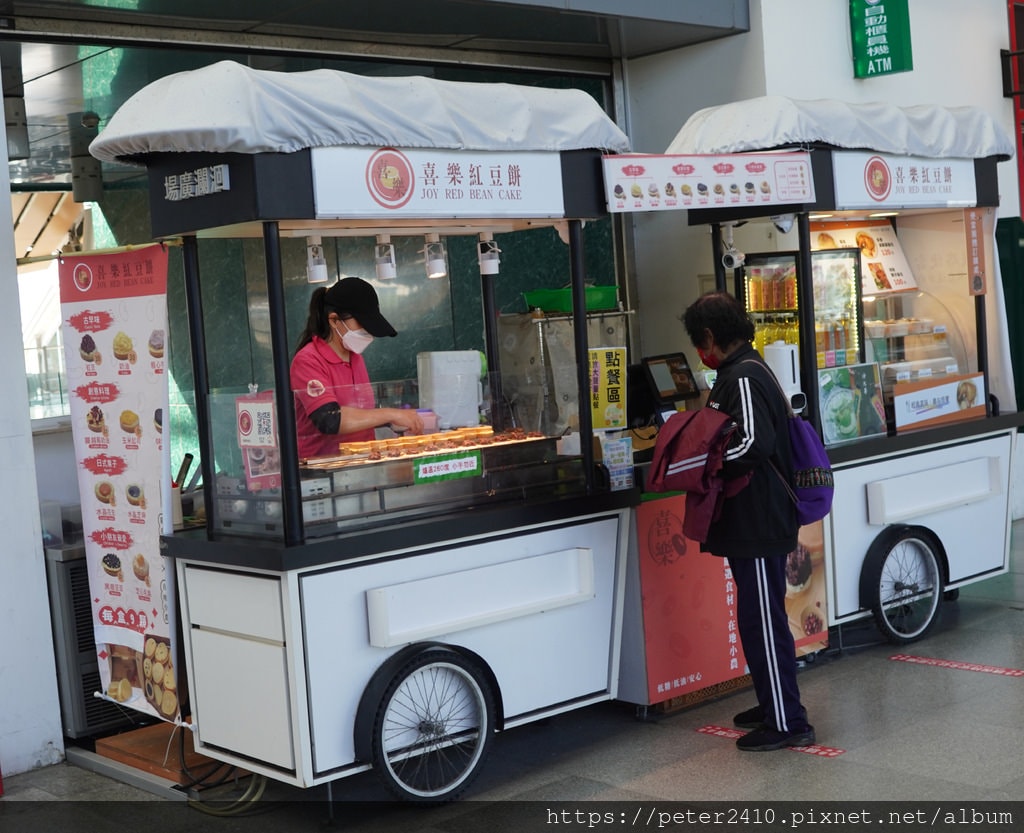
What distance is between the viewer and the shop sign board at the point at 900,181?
240 inches

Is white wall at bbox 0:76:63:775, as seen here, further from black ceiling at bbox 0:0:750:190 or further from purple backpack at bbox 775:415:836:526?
purple backpack at bbox 775:415:836:526

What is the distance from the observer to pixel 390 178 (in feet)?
14.7

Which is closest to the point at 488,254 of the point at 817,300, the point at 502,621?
the point at 502,621

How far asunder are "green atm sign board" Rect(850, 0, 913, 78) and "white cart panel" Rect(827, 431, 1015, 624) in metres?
2.71

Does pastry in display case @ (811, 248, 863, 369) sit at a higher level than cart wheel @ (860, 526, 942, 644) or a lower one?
higher

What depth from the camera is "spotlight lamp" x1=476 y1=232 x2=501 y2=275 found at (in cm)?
547

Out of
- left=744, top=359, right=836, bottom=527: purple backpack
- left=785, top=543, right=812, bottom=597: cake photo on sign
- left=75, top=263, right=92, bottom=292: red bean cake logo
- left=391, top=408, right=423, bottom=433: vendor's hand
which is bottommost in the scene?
left=785, top=543, right=812, bottom=597: cake photo on sign

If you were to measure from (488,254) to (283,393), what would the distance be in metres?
1.48

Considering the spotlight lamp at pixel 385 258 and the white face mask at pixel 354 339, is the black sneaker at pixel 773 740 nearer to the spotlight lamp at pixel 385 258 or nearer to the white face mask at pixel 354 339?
the white face mask at pixel 354 339

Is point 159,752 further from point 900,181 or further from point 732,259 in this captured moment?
point 900,181

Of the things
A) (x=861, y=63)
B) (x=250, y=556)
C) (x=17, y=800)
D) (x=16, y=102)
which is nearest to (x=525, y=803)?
(x=250, y=556)

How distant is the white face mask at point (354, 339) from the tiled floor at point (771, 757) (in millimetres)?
1714

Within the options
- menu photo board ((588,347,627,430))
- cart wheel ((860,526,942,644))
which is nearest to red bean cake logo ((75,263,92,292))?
menu photo board ((588,347,627,430))

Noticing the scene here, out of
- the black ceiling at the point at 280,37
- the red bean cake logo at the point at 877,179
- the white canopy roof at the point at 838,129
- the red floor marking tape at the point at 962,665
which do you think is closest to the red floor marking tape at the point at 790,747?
the red floor marking tape at the point at 962,665
